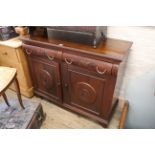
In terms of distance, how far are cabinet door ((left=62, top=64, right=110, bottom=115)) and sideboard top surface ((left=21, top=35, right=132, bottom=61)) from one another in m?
0.19

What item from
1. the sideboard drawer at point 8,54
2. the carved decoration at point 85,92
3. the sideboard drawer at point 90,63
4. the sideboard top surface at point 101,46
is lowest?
the carved decoration at point 85,92

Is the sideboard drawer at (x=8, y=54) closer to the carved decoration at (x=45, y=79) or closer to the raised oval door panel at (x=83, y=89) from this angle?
the carved decoration at (x=45, y=79)

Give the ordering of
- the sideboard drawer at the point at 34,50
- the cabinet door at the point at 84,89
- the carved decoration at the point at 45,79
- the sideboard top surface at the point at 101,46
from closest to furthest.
→ 1. the sideboard top surface at the point at 101,46
2. the cabinet door at the point at 84,89
3. the sideboard drawer at the point at 34,50
4. the carved decoration at the point at 45,79

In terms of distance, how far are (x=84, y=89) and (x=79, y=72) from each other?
0.19 metres

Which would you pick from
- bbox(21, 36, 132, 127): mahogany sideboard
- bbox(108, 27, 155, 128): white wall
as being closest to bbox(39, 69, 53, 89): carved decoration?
bbox(21, 36, 132, 127): mahogany sideboard

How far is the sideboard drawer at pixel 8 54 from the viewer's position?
1.67 meters

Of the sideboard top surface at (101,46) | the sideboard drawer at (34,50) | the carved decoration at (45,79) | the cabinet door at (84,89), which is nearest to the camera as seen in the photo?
the sideboard top surface at (101,46)

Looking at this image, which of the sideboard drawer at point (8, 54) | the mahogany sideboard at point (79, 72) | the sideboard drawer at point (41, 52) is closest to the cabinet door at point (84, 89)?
the mahogany sideboard at point (79, 72)

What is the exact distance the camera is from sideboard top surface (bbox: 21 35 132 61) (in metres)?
1.13

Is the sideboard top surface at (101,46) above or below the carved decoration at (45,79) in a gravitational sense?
above

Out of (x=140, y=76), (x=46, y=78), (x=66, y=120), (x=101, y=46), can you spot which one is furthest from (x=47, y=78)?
(x=140, y=76)

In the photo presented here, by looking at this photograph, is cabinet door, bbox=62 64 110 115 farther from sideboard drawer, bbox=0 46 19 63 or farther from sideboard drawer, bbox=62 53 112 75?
sideboard drawer, bbox=0 46 19 63
